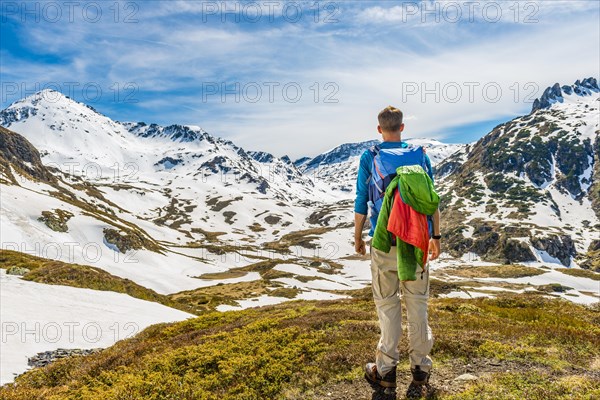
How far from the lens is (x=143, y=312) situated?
89.9 ft

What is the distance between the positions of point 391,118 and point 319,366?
19.8ft

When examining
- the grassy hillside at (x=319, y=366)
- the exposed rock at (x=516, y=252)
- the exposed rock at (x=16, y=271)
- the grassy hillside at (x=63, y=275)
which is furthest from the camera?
the exposed rock at (x=516, y=252)

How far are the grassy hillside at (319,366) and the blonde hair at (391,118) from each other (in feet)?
16.6

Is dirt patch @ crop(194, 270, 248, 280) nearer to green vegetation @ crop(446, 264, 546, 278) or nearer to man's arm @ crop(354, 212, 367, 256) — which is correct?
green vegetation @ crop(446, 264, 546, 278)

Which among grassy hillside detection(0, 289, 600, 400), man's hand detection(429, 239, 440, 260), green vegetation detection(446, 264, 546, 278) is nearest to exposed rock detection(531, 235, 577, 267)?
green vegetation detection(446, 264, 546, 278)

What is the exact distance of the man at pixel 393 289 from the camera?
691 cm

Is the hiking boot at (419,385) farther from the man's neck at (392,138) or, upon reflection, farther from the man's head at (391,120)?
the man's head at (391,120)

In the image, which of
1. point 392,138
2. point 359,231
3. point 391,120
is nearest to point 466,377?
point 359,231

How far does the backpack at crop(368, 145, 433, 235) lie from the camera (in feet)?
22.6

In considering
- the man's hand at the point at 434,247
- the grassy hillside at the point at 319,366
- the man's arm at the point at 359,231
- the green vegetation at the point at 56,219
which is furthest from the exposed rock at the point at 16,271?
the green vegetation at the point at 56,219

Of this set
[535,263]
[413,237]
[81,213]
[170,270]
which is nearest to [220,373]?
[413,237]

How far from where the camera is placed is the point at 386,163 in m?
6.96

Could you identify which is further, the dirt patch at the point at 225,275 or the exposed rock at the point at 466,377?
the dirt patch at the point at 225,275

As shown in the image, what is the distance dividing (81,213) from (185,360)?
91548mm
